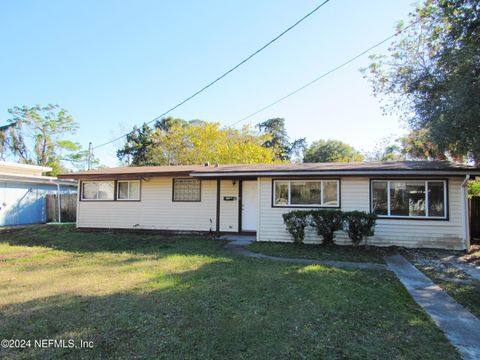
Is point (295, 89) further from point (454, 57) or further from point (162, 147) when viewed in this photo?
point (162, 147)

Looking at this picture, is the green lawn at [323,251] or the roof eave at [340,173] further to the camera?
the roof eave at [340,173]

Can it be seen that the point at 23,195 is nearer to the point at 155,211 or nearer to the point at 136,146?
the point at 155,211

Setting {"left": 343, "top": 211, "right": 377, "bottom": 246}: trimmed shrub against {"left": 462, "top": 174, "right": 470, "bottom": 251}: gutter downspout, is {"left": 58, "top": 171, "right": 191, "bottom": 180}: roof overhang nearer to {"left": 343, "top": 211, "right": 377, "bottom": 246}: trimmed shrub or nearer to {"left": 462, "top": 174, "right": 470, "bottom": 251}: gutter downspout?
{"left": 343, "top": 211, "right": 377, "bottom": 246}: trimmed shrub

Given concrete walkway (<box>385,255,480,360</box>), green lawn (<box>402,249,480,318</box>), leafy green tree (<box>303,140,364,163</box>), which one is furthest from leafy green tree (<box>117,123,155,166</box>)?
concrete walkway (<box>385,255,480,360</box>)

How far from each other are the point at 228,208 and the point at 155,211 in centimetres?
311

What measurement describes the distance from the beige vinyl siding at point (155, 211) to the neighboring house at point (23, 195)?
5304mm

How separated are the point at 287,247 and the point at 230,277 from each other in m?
3.95

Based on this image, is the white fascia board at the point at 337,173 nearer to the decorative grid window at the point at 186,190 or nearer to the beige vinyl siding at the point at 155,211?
the decorative grid window at the point at 186,190

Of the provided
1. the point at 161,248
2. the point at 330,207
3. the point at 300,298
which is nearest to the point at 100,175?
the point at 161,248

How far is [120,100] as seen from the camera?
19938mm

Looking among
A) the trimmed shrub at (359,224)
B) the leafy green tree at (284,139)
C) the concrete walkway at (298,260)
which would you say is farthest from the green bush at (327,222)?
the leafy green tree at (284,139)

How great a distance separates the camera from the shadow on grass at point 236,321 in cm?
316

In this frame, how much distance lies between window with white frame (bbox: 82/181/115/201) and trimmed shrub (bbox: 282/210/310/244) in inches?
310

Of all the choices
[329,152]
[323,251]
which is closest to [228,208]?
[323,251]
